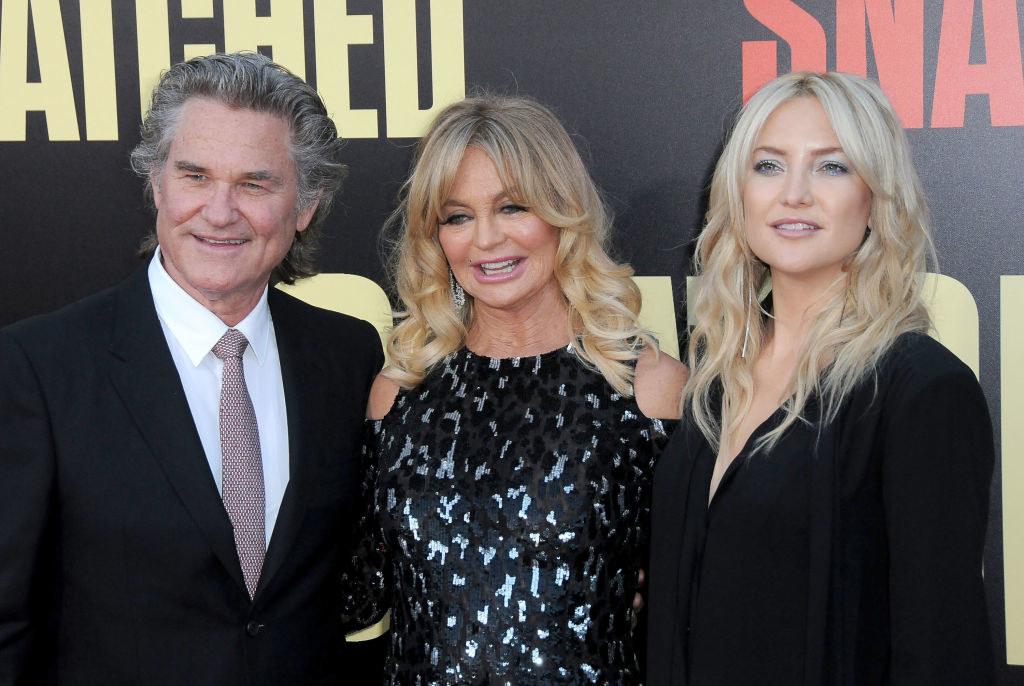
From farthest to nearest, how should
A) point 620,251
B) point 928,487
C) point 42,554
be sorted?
point 620,251 < point 42,554 < point 928,487

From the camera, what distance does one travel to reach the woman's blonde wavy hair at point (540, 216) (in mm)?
2396

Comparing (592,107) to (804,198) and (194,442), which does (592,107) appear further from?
(194,442)

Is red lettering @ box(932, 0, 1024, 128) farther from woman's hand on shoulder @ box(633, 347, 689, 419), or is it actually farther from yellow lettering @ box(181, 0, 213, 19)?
yellow lettering @ box(181, 0, 213, 19)

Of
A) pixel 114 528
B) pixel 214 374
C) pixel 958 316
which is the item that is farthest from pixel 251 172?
pixel 958 316

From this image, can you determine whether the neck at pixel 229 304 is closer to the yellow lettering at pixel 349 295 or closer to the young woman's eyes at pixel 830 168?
the yellow lettering at pixel 349 295

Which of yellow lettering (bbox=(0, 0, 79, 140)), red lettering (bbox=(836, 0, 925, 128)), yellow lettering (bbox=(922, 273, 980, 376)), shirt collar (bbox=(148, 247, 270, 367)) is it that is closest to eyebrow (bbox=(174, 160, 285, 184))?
shirt collar (bbox=(148, 247, 270, 367))

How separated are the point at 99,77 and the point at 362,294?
3.52ft

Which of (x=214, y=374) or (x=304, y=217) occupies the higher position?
(x=304, y=217)

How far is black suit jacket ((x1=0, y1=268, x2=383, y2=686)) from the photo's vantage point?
1877 millimetres

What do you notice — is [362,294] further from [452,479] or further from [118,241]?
[452,479]

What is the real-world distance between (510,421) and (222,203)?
0.82 m

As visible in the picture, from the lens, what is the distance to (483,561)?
220 centimetres

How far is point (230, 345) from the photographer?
2.14 metres

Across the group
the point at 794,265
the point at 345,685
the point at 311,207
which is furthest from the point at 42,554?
the point at 794,265
